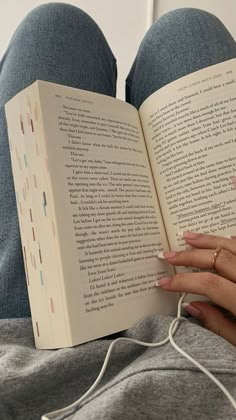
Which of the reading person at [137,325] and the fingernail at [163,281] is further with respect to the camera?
the fingernail at [163,281]

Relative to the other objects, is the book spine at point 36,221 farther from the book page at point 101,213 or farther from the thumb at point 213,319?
the thumb at point 213,319

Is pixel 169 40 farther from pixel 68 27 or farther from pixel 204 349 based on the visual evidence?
pixel 204 349

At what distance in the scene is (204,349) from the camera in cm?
34

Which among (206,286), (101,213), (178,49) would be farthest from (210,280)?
(178,49)

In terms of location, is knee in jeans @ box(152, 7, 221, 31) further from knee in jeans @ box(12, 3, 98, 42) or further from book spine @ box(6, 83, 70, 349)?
book spine @ box(6, 83, 70, 349)

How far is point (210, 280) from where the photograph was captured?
1.29 feet

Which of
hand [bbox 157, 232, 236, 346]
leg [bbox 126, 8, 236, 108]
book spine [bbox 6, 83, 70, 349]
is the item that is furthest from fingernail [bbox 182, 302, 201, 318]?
leg [bbox 126, 8, 236, 108]

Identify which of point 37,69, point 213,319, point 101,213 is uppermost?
point 37,69

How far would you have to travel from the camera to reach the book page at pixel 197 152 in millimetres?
433

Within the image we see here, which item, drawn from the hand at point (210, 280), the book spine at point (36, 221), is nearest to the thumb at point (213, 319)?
the hand at point (210, 280)

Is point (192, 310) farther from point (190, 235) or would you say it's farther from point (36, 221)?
point (36, 221)

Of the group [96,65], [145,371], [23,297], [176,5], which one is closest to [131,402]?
[145,371]

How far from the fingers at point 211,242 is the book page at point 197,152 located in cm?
1

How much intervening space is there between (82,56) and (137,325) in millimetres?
336
